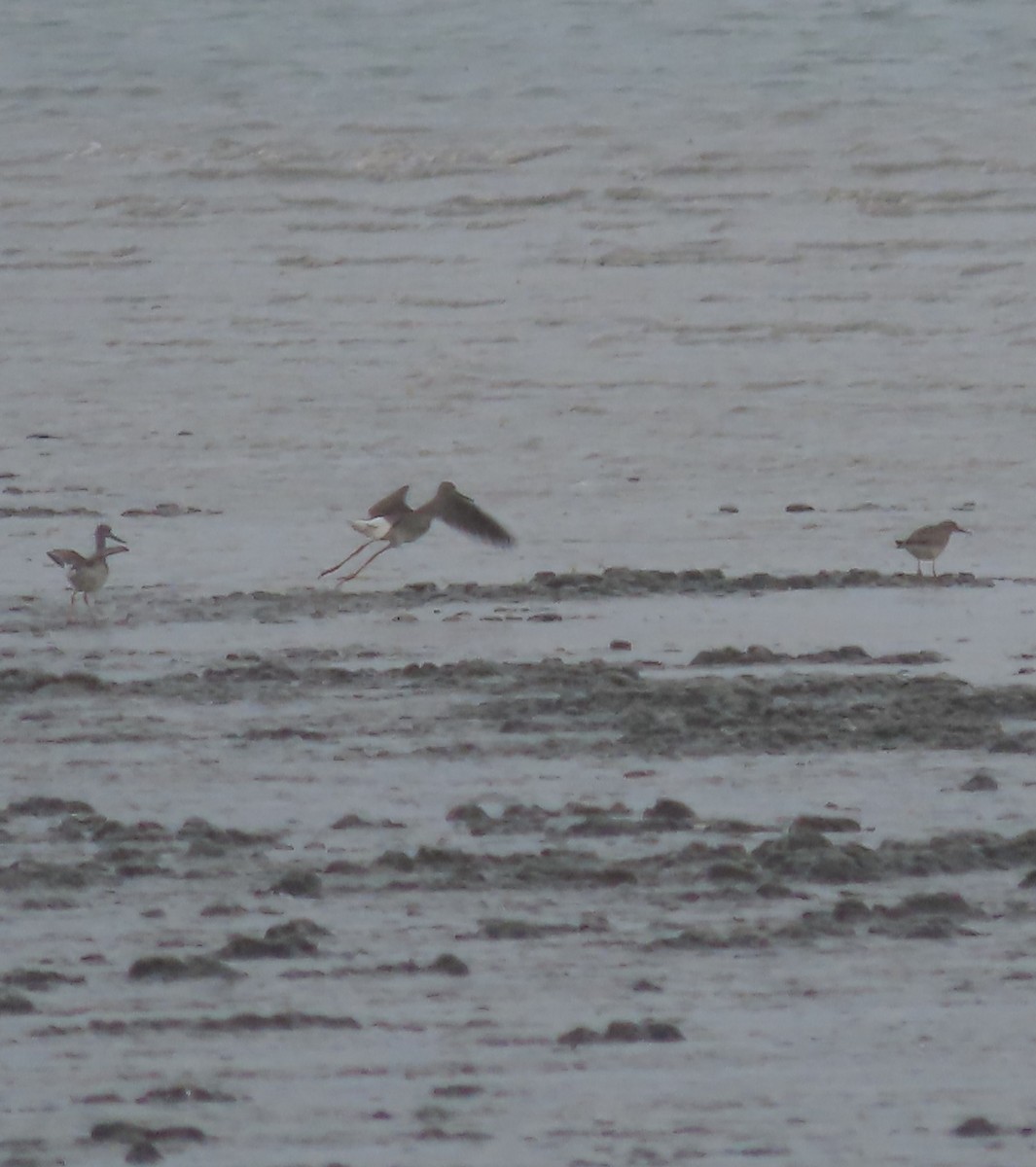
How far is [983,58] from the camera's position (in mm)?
25500

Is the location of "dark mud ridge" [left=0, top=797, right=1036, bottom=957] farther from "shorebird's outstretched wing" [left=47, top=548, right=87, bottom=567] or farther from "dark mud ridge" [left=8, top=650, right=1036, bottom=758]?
"shorebird's outstretched wing" [left=47, top=548, right=87, bottom=567]

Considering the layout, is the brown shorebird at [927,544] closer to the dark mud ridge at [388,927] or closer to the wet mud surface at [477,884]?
the wet mud surface at [477,884]

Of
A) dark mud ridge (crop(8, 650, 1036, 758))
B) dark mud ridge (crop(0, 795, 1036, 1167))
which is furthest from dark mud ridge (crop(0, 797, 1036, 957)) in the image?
dark mud ridge (crop(8, 650, 1036, 758))

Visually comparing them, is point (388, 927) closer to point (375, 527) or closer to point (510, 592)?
point (510, 592)

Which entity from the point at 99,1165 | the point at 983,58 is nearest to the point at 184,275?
the point at 983,58

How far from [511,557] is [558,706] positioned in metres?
3.20

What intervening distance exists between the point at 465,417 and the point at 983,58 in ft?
40.5

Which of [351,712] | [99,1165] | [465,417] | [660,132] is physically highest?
[660,132]

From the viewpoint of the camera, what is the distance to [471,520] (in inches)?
413

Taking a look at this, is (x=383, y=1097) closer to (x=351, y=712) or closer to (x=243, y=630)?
(x=351, y=712)

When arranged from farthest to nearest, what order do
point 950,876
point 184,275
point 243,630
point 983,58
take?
point 983,58, point 184,275, point 243,630, point 950,876

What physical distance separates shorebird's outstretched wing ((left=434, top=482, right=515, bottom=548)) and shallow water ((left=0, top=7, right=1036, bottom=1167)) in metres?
Answer: 0.13

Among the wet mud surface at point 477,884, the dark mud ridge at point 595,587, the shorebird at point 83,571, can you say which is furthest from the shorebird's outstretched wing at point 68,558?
the wet mud surface at point 477,884

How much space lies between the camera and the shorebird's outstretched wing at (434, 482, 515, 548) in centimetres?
1046
